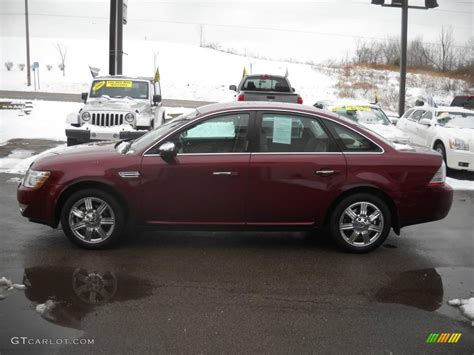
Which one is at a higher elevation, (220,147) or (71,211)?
(220,147)

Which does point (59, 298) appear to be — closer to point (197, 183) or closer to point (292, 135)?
point (197, 183)

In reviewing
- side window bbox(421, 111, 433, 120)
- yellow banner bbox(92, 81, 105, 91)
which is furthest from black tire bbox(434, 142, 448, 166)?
yellow banner bbox(92, 81, 105, 91)

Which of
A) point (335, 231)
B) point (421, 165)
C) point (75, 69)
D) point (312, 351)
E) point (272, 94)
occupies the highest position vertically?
point (75, 69)

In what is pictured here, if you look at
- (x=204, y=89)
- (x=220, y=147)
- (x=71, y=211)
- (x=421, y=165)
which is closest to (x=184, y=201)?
(x=220, y=147)

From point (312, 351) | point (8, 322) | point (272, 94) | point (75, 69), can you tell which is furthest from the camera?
point (75, 69)

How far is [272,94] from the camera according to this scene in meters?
14.6

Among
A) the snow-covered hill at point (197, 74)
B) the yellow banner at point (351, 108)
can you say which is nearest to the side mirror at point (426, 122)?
the yellow banner at point (351, 108)

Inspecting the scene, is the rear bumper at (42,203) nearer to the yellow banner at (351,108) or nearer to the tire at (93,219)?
the tire at (93,219)

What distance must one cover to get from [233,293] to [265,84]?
1294cm

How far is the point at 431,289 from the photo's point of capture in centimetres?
494

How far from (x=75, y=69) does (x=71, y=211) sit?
2270 inches

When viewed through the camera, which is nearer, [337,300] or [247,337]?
[247,337]

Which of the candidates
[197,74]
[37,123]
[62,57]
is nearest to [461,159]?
[37,123]

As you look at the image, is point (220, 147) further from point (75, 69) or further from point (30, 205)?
point (75, 69)
